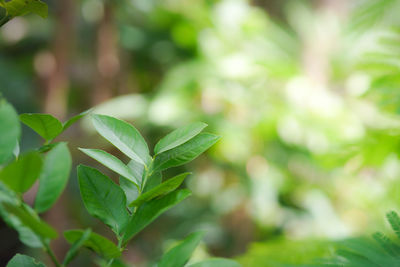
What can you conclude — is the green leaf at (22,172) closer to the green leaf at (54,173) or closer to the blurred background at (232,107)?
the green leaf at (54,173)

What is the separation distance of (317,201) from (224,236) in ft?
1.64

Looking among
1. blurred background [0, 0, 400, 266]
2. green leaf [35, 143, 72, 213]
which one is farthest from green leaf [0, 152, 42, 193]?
blurred background [0, 0, 400, 266]

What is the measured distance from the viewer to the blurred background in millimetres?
1091

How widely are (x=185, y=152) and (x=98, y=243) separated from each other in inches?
2.4

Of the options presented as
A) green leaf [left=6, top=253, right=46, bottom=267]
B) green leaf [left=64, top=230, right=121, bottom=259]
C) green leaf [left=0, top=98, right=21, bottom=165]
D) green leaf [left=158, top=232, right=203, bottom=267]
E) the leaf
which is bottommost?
green leaf [left=6, top=253, right=46, bottom=267]

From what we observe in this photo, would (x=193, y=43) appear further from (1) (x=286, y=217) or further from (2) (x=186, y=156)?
(2) (x=186, y=156)

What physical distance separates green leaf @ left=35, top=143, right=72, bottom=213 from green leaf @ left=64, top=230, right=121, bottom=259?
2 cm

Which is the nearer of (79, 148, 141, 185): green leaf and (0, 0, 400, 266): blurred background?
(79, 148, 141, 185): green leaf

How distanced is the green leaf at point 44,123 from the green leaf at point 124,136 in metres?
0.02

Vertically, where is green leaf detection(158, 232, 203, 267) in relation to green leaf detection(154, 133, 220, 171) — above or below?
below

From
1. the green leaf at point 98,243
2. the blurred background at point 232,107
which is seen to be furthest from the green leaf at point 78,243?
the blurred background at point 232,107

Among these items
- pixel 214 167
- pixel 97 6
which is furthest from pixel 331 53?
pixel 97 6

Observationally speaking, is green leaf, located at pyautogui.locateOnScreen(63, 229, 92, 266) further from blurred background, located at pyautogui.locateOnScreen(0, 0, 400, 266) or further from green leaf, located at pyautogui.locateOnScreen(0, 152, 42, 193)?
blurred background, located at pyautogui.locateOnScreen(0, 0, 400, 266)

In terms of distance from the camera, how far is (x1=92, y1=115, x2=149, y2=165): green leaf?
0.20m
